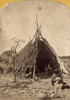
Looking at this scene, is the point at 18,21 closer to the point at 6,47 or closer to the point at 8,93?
the point at 6,47

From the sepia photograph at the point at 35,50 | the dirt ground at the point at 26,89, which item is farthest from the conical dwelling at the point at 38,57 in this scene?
the dirt ground at the point at 26,89

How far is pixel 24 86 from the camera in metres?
2.29

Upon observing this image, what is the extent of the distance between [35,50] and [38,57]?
9cm

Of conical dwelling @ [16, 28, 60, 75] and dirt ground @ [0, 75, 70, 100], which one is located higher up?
conical dwelling @ [16, 28, 60, 75]

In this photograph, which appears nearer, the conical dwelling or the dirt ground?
the dirt ground

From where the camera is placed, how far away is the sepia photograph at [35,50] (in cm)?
228

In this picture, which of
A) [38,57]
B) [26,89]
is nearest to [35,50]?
[38,57]

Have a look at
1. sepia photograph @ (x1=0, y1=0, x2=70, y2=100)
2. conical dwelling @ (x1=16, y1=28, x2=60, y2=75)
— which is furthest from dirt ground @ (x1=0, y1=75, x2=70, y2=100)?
conical dwelling @ (x1=16, y1=28, x2=60, y2=75)

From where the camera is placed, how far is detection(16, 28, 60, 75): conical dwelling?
7.65 feet

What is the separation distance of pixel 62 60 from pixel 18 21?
2.28ft

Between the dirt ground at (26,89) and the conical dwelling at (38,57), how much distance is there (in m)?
0.13

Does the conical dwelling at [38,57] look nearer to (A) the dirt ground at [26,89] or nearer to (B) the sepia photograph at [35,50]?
(B) the sepia photograph at [35,50]

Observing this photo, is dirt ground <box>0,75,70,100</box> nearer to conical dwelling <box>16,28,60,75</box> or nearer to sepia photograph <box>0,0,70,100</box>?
sepia photograph <box>0,0,70,100</box>

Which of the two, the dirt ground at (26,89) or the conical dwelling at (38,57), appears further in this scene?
the conical dwelling at (38,57)
